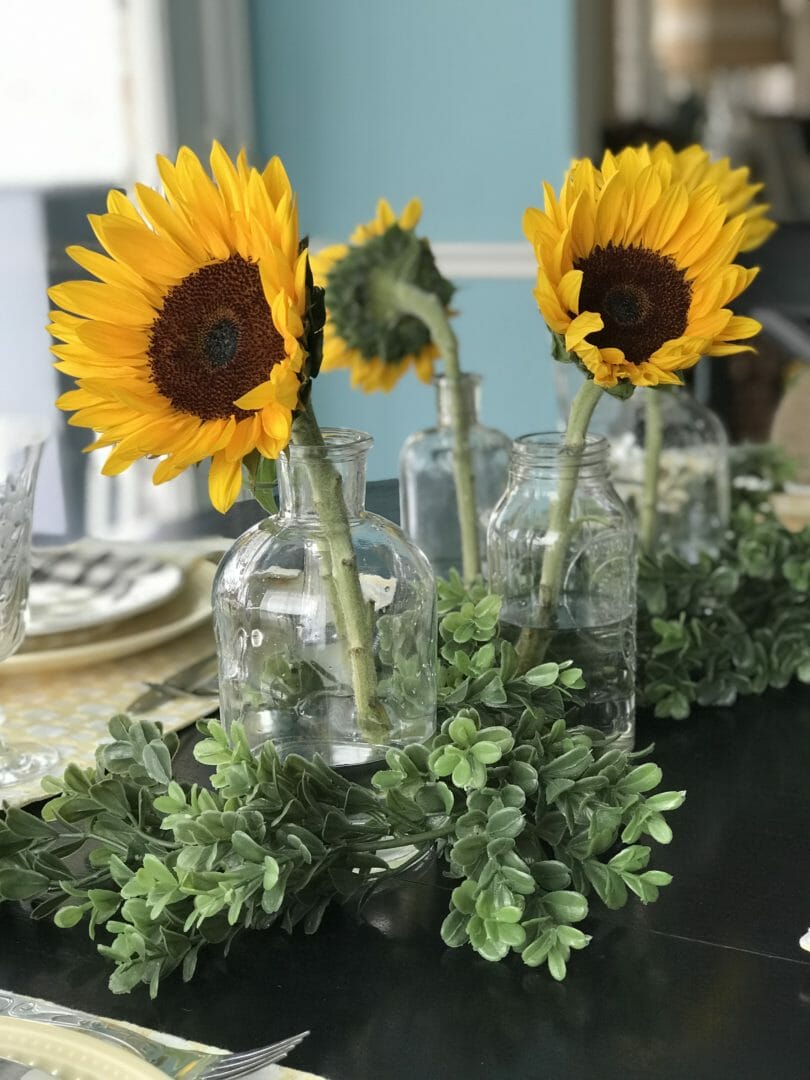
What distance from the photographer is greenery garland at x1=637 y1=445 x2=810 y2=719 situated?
1.01 m

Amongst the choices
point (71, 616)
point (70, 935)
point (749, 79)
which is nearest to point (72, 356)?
point (70, 935)

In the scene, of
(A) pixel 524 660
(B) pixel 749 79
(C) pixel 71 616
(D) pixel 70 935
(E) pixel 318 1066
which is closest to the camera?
(E) pixel 318 1066

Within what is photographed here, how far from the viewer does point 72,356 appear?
2.24 feet

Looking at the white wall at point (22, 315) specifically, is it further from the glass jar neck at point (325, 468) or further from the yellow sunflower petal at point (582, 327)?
the yellow sunflower petal at point (582, 327)

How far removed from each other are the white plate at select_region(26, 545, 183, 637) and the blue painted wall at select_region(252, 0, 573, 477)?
5.00 ft

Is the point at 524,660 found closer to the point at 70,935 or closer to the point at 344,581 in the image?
the point at 344,581

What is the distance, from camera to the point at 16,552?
931mm

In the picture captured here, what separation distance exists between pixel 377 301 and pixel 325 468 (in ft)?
1.44

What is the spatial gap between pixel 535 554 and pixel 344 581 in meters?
0.20

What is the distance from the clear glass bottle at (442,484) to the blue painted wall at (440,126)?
1.70 meters

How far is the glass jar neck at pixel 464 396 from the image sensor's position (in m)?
1.07

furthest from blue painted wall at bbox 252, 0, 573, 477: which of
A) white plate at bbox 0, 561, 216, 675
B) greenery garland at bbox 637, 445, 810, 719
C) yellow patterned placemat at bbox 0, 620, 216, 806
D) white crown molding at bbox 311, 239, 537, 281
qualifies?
greenery garland at bbox 637, 445, 810, 719

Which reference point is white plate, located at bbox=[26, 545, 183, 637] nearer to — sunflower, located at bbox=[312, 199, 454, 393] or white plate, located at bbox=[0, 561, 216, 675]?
white plate, located at bbox=[0, 561, 216, 675]

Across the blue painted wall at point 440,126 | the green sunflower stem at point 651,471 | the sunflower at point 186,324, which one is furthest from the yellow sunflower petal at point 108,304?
the blue painted wall at point 440,126
